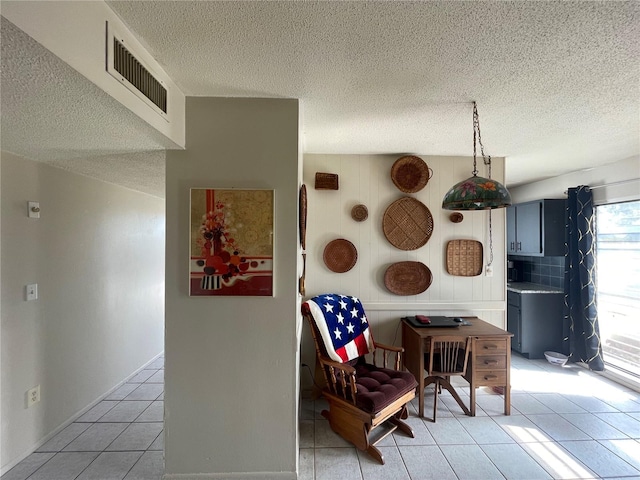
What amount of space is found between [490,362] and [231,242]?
93.4 inches

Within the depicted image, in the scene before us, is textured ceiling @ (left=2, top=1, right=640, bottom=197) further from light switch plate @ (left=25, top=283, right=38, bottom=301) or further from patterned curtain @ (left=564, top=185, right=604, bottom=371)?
patterned curtain @ (left=564, top=185, right=604, bottom=371)

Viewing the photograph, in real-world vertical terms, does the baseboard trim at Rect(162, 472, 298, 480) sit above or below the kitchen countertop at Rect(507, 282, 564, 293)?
below

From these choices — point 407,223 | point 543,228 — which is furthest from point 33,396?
point 543,228

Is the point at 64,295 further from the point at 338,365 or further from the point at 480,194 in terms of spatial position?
the point at 480,194

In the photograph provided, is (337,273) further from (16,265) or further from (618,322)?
(618,322)

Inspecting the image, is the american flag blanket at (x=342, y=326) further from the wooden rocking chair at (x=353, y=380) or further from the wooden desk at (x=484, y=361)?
the wooden desk at (x=484, y=361)

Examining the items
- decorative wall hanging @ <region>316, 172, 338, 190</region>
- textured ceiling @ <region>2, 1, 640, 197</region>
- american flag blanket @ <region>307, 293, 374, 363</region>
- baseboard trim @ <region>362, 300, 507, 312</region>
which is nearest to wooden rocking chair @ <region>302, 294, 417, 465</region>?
american flag blanket @ <region>307, 293, 374, 363</region>

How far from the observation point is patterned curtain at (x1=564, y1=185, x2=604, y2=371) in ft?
A: 10.3

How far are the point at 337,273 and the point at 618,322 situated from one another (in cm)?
336

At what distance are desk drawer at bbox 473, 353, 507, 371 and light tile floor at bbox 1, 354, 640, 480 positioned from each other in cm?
42

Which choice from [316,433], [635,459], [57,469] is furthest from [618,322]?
[57,469]

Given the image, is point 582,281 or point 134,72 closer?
point 134,72

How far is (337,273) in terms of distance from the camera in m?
2.81

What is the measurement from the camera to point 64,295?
7.25ft
